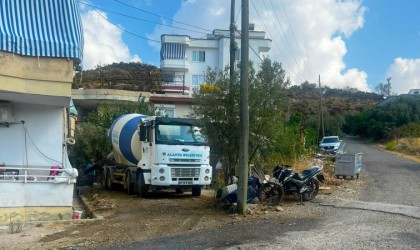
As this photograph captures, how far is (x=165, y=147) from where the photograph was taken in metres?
17.9

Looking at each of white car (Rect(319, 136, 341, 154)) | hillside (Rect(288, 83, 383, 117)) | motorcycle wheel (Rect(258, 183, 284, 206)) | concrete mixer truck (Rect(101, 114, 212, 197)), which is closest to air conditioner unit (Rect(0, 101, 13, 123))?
concrete mixer truck (Rect(101, 114, 212, 197))

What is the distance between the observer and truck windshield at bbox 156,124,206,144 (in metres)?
18.1

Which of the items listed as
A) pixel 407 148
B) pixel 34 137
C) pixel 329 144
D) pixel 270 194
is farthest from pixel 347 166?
pixel 407 148

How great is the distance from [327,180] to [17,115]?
39.9 ft

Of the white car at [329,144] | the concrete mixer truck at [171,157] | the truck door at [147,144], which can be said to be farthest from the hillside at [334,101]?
the truck door at [147,144]

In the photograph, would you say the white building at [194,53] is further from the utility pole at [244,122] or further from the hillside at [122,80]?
the utility pole at [244,122]

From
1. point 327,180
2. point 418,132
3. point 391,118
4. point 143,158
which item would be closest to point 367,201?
point 327,180

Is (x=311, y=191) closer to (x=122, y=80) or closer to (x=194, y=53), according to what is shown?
(x=122, y=80)

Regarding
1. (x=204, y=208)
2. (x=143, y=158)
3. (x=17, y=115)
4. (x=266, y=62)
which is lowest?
(x=204, y=208)

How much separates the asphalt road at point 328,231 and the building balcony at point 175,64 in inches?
1790

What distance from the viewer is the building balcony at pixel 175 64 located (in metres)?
59.6

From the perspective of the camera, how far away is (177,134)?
1838cm

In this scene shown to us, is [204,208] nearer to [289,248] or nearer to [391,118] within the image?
[289,248]

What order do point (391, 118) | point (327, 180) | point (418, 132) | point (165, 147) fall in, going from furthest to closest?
point (391, 118) < point (418, 132) < point (327, 180) < point (165, 147)
